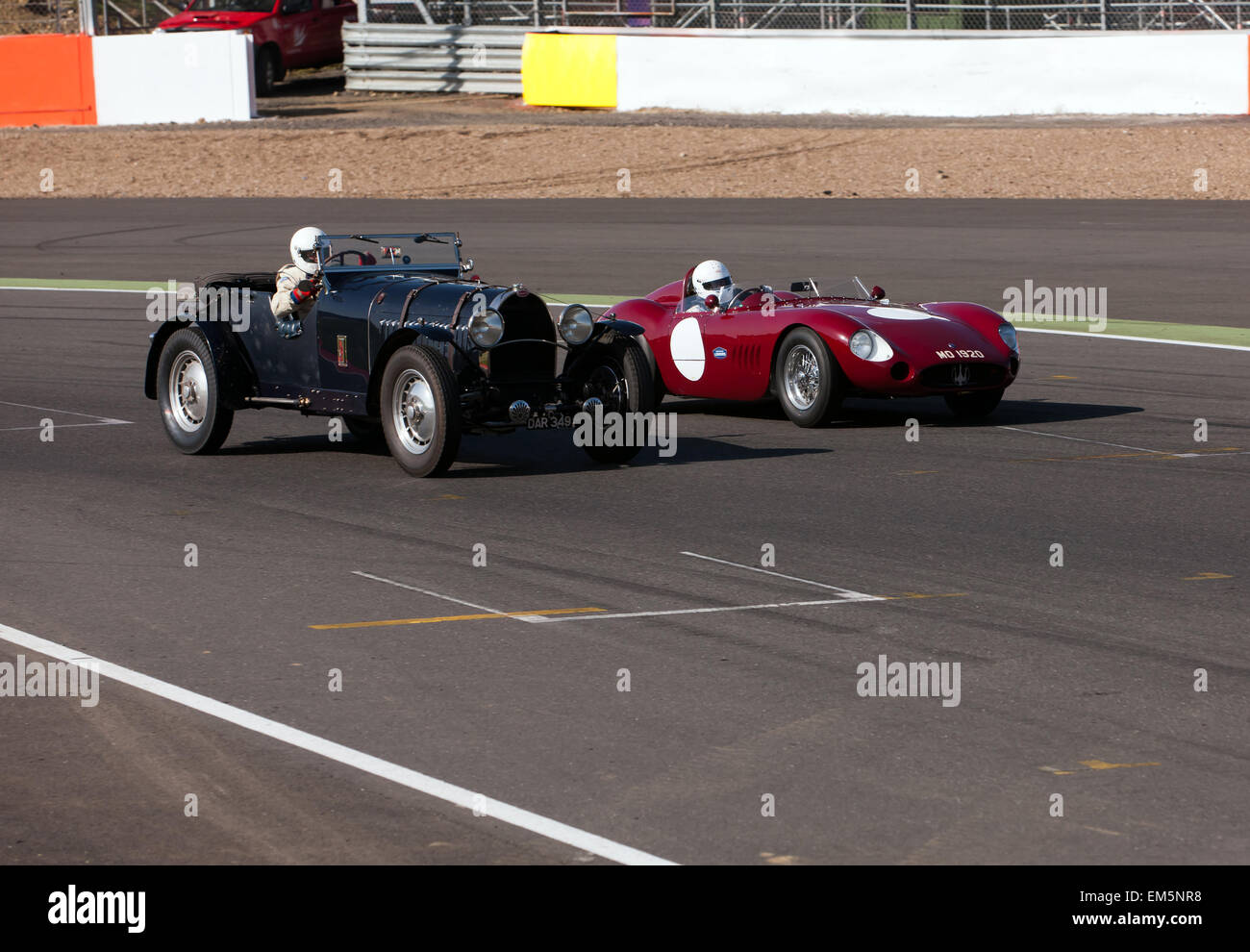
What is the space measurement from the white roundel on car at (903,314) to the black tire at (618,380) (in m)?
1.85

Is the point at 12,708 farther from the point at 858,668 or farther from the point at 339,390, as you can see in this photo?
the point at 339,390

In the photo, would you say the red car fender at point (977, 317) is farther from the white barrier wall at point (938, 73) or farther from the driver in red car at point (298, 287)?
the white barrier wall at point (938, 73)

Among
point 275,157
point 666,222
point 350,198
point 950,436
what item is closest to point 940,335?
point 950,436

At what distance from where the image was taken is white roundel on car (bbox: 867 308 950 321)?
12039 millimetres

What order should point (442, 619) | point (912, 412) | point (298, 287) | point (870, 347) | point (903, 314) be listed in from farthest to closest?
1. point (912, 412)
2. point (903, 314)
3. point (870, 347)
4. point (298, 287)
5. point (442, 619)

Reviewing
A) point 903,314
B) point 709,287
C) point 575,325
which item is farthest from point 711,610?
point 709,287

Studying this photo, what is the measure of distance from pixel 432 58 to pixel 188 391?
2818 cm

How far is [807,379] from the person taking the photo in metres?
12.2

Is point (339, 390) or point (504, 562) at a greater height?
point (339, 390)

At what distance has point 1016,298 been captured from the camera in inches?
731

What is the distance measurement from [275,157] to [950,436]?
2212cm

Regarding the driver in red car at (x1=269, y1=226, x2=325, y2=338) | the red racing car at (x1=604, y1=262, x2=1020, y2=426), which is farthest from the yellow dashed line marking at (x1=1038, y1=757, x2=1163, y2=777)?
the driver in red car at (x1=269, y1=226, x2=325, y2=338)

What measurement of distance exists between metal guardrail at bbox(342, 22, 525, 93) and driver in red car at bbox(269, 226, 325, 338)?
2709cm

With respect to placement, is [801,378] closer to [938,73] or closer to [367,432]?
[367,432]
